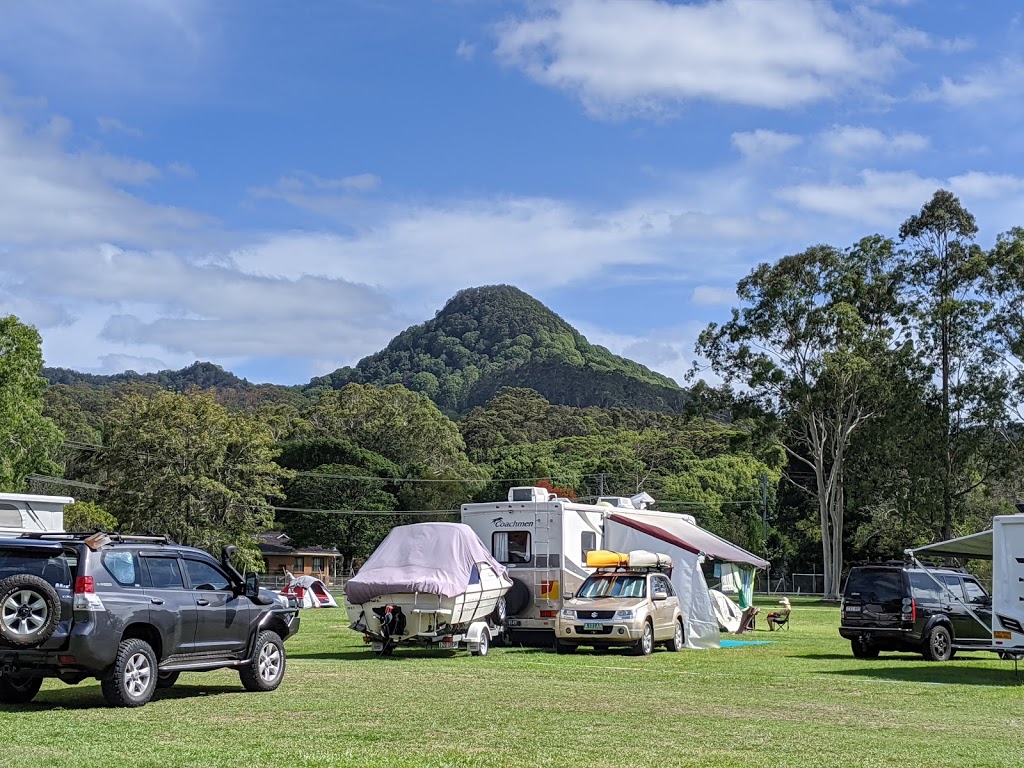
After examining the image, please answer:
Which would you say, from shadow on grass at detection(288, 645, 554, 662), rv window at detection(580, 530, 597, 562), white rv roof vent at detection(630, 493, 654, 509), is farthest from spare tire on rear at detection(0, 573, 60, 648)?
white rv roof vent at detection(630, 493, 654, 509)

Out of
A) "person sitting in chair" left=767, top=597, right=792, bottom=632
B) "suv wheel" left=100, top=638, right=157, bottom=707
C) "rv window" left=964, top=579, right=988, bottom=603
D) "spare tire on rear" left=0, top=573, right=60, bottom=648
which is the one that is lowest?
"person sitting in chair" left=767, top=597, right=792, bottom=632

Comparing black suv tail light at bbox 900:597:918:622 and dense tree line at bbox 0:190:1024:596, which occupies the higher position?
Answer: dense tree line at bbox 0:190:1024:596

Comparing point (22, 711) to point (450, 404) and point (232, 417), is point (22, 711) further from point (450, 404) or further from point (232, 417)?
point (450, 404)

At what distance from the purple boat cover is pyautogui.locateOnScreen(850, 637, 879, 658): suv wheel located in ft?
22.4

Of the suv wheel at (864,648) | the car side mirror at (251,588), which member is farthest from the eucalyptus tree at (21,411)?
the car side mirror at (251,588)

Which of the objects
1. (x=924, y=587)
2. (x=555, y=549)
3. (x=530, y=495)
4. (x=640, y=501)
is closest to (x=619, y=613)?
(x=555, y=549)

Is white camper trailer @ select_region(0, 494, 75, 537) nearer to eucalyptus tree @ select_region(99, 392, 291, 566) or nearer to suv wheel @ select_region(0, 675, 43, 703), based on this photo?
suv wheel @ select_region(0, 675, 43, 703)

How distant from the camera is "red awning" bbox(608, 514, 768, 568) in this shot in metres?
26.8

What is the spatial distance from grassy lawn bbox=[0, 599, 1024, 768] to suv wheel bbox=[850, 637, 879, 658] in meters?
2.26

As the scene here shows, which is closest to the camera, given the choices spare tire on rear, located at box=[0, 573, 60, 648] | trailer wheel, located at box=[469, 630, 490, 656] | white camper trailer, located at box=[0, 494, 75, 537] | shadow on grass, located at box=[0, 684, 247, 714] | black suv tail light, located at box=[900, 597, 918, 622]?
spare tire on rear, located at box=[0, 573, 60, 648]

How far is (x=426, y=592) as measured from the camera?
68.9ft

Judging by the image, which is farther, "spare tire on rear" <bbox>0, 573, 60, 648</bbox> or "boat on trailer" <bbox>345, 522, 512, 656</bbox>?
"boat on trailer" <bbox>345, 522, 512, 656</bbox>

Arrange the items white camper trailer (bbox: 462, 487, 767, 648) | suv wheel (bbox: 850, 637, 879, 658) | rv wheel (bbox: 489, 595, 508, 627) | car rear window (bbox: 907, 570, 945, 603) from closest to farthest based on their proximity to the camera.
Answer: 1. car rear window (bbox: 907, 570, 945, 603)
2. suv wheel (bbox: 850, 637, 879, 658)
3. rv wheel (bbox: 489, 595, 508, 627)
4. white camper trailer (bbox: 462, 487, 767, 648)

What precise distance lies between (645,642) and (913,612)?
4.82 m
